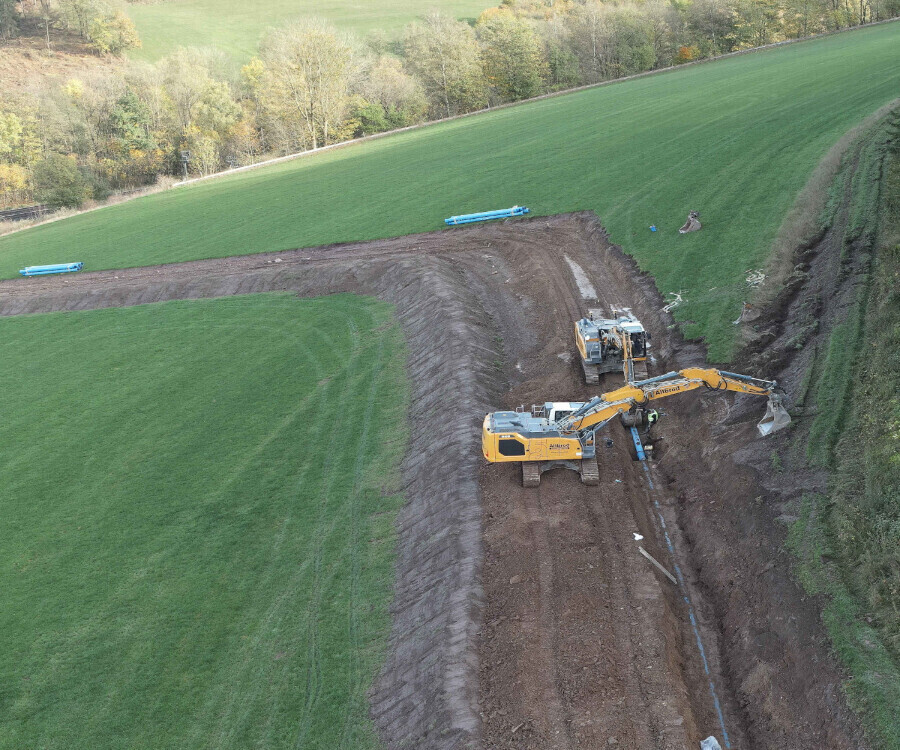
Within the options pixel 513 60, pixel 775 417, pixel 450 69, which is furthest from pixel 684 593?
pixel 450 69

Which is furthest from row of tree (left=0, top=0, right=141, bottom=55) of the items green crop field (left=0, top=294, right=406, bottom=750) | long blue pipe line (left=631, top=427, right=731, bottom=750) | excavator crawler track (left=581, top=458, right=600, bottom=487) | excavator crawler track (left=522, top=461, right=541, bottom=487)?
excavator crawler track (left=581, top=458, right=600, bottom=487)

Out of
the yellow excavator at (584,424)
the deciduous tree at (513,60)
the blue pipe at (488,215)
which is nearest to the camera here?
the yellow excavator at (584,424)

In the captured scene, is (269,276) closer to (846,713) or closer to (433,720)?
(433,720)

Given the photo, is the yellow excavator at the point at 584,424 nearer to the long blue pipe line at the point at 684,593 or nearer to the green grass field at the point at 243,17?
the long blue pipe line at the point at 684,593

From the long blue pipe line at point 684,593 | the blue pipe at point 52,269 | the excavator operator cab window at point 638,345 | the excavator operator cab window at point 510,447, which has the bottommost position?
the long blue pipe line at point 684,593

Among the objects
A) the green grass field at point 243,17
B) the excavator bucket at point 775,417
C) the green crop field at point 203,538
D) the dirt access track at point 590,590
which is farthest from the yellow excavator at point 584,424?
the green grass field at point 243,17

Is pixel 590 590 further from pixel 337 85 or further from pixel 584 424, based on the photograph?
pixel 337 85
